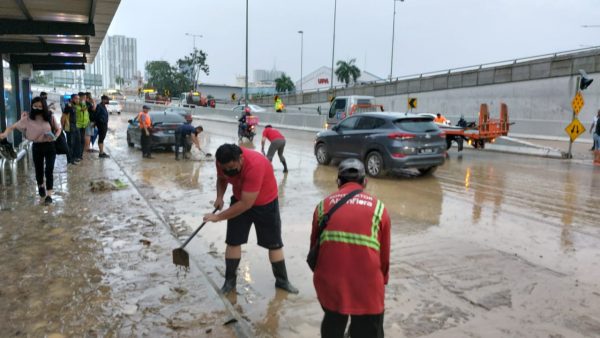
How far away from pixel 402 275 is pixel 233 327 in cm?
204

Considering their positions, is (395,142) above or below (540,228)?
above

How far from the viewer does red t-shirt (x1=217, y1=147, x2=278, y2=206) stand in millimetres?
4148

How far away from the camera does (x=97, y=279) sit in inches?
195

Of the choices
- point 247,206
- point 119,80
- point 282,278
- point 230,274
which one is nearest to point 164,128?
point 230,274

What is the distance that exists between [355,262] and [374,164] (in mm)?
8968

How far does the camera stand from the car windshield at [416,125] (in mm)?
11227

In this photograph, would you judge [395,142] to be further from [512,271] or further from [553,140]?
[553,140]

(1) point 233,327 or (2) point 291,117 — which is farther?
(2) point 291,117

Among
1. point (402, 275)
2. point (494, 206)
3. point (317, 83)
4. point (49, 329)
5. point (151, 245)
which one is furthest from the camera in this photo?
→ point (317, 83)

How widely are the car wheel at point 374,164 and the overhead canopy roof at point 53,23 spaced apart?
642cm

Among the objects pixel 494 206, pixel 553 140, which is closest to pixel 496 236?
pixel 494 206

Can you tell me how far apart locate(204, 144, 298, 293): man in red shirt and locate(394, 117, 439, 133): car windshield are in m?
7.23

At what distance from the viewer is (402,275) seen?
203 inches

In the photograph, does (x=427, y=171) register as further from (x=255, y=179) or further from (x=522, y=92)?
(x=522, y=92)
